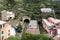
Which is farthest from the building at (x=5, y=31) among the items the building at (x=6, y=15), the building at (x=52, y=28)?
the building at (x=6, y=15)

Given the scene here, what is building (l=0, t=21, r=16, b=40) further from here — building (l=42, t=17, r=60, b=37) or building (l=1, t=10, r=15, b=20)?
building (l=1, t=10, r=15, b=20)

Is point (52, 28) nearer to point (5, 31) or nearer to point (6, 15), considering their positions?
point (5, 31)

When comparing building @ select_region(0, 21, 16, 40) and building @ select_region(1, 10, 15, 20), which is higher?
building @ select_region(0, 21, 16, 40)

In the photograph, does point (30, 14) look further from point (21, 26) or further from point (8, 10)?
point (21, 26)

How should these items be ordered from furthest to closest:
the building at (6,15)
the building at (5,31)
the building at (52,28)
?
the building at (6,15)
the building at (52,28)
the building at (5,31)

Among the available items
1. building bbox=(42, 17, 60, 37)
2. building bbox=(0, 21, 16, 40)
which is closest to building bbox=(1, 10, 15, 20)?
building bbox=(42, 17, 60, 37)

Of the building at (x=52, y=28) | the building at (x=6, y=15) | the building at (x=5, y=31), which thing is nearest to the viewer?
the building at (x=5, y=31)

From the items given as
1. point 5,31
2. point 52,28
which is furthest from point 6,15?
point 5,31

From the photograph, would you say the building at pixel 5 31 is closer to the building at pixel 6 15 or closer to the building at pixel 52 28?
the building at pixel 52 28

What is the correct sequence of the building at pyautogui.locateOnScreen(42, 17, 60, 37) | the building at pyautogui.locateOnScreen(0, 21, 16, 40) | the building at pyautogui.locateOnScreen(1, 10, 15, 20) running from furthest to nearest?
→ the building at pyautogui.locateOnScreen(1, 10, 15, 20) < the building at pyautogui.locateOnScreen(42, 17, 60, 37) < the building at pyautogui.locateOnScreen(0, 21, 16, 40)

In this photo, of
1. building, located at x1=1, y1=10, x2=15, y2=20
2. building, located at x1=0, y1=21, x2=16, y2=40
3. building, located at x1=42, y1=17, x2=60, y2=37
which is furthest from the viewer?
building, located at x1=1, y1=10, x2=15, y2=20

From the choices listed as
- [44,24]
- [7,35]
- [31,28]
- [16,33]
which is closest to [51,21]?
[44,24]
